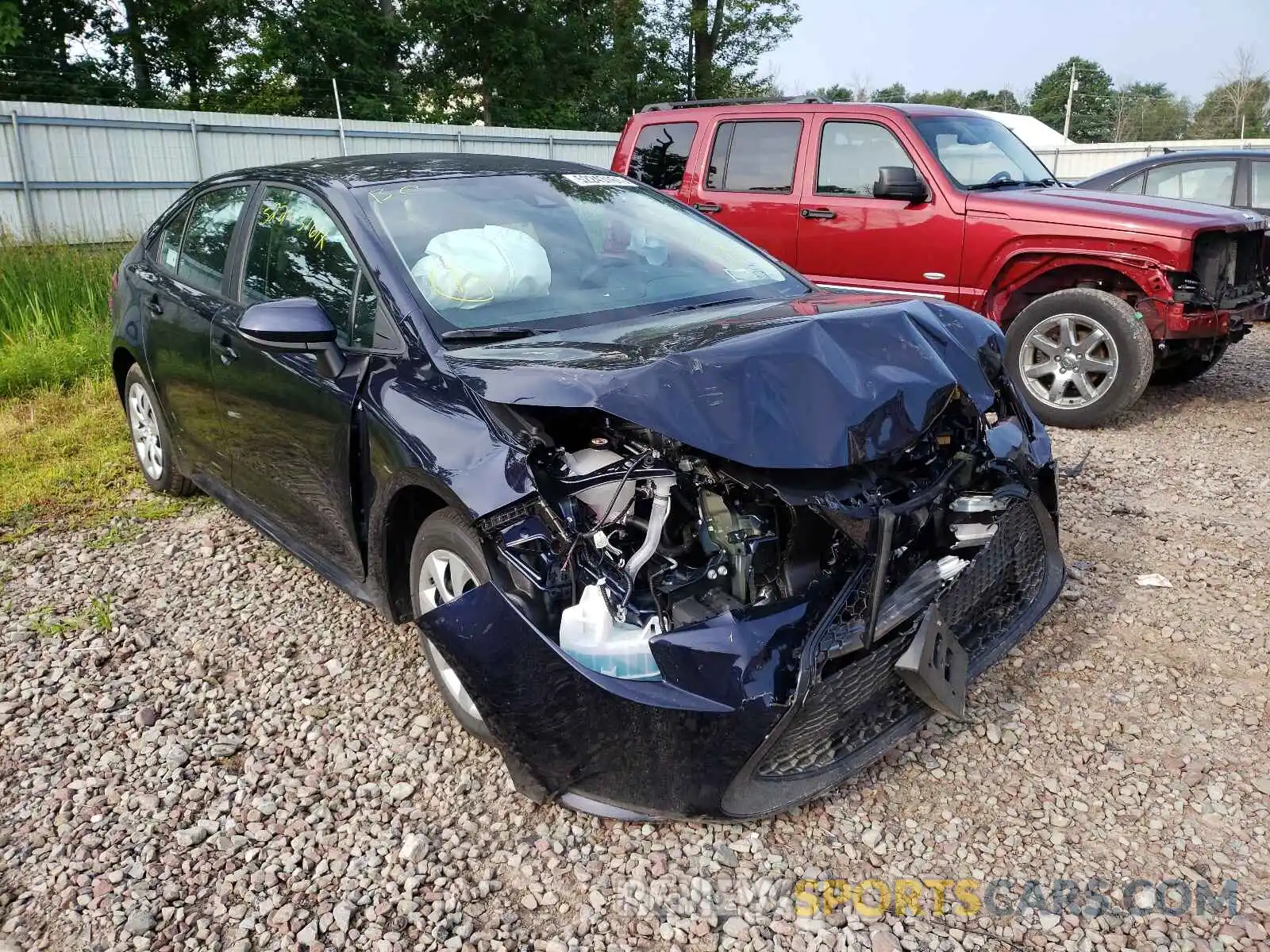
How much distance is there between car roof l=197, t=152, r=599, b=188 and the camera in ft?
11.6

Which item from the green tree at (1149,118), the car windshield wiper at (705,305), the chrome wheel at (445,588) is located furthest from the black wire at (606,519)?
the green tree at (1149,118)

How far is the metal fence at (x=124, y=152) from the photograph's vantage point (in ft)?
42.0

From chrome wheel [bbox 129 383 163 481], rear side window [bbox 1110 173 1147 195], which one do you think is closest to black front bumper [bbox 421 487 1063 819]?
chrome wheel [bbox 129 383 163 481]

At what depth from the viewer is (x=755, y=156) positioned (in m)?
7.11

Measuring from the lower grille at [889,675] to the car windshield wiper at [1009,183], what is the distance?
3.99 m

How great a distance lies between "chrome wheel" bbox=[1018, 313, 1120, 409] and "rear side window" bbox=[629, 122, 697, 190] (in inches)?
119

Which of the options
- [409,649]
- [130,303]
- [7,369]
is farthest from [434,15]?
[409,649]

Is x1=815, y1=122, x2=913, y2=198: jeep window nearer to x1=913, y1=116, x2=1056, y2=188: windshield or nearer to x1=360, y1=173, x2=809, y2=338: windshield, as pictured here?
x1=913, y1=116, x2=1056, y2=188: windshield

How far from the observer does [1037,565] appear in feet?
10.4

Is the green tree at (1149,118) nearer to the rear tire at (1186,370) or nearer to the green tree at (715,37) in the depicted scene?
the green tree at (715,37)

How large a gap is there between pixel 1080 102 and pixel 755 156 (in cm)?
6776

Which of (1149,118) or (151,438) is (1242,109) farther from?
(151,438)

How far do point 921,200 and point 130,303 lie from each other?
15.8 feet

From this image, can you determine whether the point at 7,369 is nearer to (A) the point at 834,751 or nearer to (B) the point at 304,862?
(B) the point at 304,862
